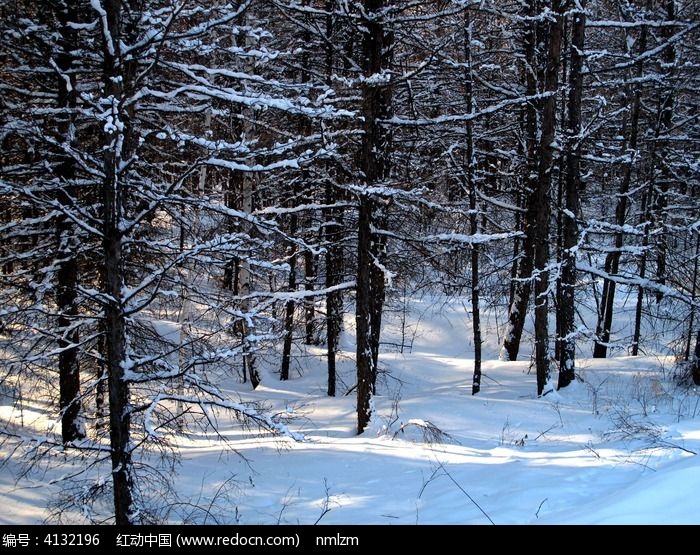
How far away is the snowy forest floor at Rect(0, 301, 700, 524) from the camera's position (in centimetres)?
539

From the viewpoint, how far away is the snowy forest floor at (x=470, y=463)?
5391 millimetres

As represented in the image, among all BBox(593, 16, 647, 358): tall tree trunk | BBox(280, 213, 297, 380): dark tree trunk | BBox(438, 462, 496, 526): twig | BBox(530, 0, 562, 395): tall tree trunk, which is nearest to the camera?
BBox(438, 462, 496, 526): twig

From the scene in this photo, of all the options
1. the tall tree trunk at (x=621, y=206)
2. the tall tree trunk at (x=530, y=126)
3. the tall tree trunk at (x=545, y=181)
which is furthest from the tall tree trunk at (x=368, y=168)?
the tall tree trunk at (x=621, y=206)

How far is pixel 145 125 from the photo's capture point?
10070 millimetres

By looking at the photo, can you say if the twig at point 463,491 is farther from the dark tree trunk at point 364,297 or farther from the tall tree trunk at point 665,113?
the tall tree trunk at point 665,113

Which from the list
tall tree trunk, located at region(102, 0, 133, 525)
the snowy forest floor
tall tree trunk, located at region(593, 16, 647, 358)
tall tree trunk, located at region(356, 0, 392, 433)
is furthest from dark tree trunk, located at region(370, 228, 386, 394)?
tall tree trunk, located at region(593, 16, 647, 358)

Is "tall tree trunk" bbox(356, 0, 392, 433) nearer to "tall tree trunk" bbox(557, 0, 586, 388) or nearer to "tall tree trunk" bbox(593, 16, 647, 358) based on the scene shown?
"tall tree trunk" bbox(557, 0, 586, 388)

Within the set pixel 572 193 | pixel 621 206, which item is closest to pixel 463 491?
pixel 572 193

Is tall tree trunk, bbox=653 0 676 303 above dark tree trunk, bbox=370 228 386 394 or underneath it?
above

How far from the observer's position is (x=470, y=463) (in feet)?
25.1

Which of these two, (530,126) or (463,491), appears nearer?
(463,491)

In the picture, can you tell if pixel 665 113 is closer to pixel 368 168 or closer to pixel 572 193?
pixel 572 193
